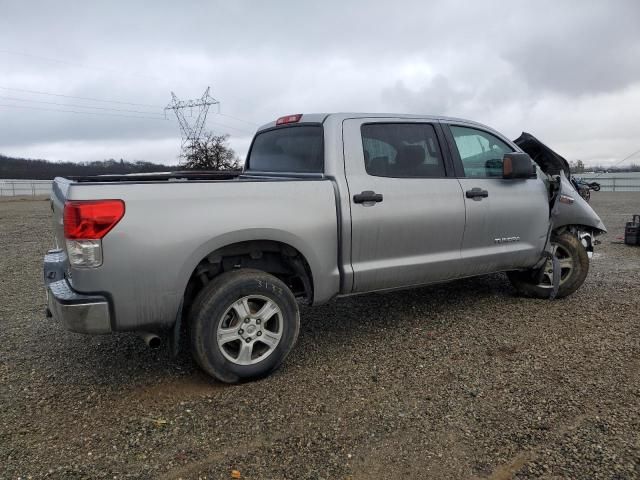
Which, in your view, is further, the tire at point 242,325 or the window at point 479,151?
the window at point 479,151

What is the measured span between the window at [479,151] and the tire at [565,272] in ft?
3.94

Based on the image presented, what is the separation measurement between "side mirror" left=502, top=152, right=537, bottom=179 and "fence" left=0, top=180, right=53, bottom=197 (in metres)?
47.9

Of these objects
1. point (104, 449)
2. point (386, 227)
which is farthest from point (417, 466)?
point (386, 227)

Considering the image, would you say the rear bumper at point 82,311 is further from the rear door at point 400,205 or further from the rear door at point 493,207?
the rear door at point 493,207

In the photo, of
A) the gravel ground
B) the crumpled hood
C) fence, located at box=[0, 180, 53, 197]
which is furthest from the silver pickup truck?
fence, located at box=[0, 180, 53, 197]

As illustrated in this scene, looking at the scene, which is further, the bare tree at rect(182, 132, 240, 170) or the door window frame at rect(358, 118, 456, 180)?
the bare tree at rect(182, 132, 240, 170)

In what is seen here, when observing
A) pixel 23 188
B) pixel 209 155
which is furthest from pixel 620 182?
pixel 23 188

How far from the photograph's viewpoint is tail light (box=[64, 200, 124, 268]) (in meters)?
2.93

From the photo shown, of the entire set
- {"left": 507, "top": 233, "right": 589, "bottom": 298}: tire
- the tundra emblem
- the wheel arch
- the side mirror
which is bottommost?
{"left": 507, "top": 233, "right": 589, "bottom": 298}: tire

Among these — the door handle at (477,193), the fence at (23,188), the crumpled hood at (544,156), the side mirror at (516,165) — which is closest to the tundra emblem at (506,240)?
the door handle at (477,193)

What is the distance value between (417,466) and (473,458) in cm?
29

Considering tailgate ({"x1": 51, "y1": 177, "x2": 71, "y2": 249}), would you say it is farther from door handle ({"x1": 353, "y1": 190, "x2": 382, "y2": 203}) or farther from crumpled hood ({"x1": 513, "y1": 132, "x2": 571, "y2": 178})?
crumpled hood ({"x1": 513, "y1": 132, "x2": 571, "y2": 178})

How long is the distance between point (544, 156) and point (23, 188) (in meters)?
49.6

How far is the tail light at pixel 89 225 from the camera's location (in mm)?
2932
